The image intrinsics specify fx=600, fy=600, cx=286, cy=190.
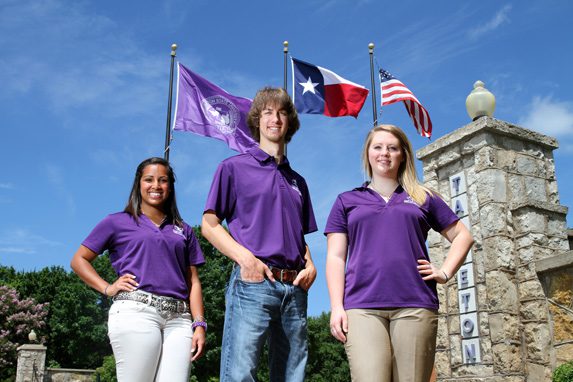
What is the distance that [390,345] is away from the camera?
2695 mm

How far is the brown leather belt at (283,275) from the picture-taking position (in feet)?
9.58

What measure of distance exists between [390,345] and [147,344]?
1.26 m

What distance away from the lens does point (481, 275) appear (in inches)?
301

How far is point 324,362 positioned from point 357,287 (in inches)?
1342

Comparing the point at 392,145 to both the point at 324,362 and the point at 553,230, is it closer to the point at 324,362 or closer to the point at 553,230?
the point at 553,230

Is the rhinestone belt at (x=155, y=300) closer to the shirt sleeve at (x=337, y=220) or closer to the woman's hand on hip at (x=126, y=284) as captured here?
the woman's hand on hip at (x=126, y=284)

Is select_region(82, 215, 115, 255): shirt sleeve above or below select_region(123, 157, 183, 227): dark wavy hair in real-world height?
below

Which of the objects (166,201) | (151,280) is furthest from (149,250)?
(166,201)

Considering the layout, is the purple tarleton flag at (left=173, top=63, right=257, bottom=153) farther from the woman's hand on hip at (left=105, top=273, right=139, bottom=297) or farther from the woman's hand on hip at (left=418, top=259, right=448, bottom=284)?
the woman's hand on hip at (left=418, top=259, right=448, bottom=284)

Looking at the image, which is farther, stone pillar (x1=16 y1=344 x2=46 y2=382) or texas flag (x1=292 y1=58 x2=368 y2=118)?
stone pillar (x1=16 y1=344 x2=46 y2=382)

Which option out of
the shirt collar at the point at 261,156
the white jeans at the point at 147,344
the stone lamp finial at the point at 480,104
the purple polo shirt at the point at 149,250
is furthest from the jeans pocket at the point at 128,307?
the stone lamp finial at the point at 480,104

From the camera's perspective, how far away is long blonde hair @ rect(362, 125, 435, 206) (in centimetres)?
315

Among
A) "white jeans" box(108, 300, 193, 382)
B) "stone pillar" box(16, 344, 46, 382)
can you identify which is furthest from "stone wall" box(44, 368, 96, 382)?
"white jeans" box(108, 300, 193, 382)

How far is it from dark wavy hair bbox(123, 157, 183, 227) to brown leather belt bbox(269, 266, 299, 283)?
98cm
